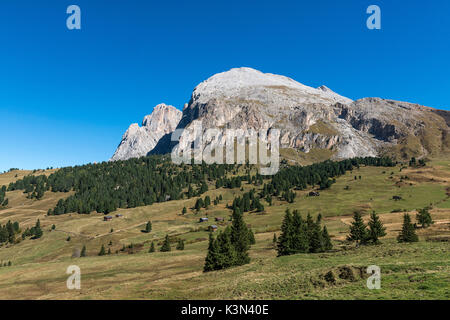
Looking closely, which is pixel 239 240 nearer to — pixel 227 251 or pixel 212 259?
pixel 227 251

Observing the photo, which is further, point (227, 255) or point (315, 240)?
point (315, 240)

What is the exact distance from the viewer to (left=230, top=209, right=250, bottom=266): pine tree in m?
54.7

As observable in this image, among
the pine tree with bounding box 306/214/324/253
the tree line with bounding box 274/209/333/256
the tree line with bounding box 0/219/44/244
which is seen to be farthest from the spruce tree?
the tree line with bounding box 0/219/44/244

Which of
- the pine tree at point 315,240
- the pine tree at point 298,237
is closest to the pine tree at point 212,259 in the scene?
the pine tree at point 298,237

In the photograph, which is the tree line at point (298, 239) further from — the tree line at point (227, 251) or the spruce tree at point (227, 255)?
the spruce tree at point (227, 255)

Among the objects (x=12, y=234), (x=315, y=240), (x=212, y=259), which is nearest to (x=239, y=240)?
(x=212, y=259)

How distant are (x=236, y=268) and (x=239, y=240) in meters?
9.15

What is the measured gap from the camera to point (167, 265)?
6719cm

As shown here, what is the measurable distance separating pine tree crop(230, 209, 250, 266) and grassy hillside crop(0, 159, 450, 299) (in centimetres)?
318

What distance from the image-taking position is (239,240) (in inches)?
2280

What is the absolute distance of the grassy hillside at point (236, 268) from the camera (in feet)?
94.4

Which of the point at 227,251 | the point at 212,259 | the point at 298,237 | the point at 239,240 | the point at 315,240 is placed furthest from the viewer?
the point at 315,240
